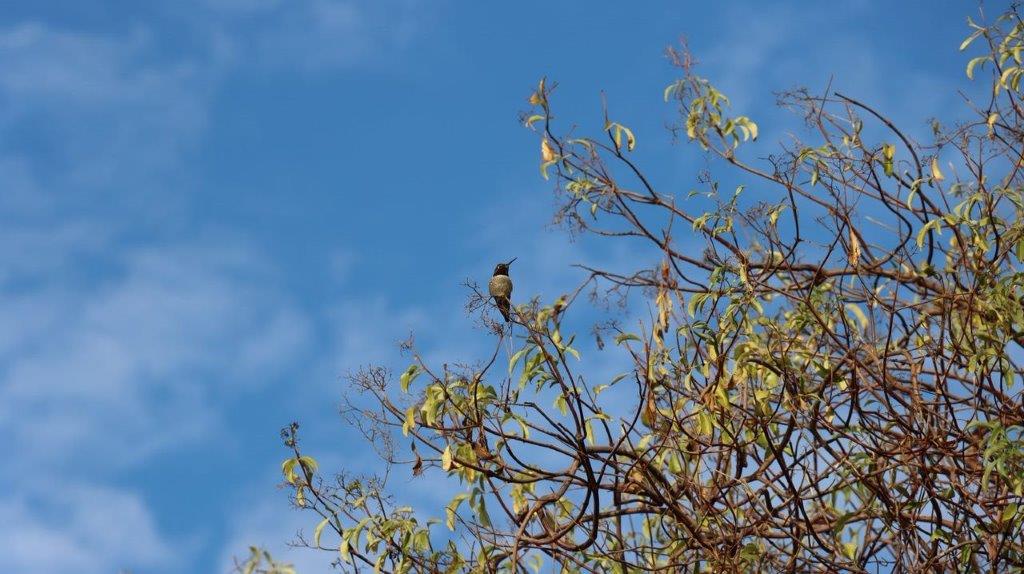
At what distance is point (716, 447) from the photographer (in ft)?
14.6

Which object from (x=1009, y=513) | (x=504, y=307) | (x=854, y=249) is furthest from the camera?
(x=854, y=249)

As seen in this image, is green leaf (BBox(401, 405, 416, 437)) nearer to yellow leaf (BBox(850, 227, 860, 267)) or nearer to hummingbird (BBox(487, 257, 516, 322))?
hummingbird (BBox(487, 257, 516, 322))

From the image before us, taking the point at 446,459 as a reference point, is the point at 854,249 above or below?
above

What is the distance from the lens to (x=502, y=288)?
4699 millimetres

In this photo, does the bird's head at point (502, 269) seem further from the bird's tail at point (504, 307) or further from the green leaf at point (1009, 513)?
the green leaf at point (1009, 513)

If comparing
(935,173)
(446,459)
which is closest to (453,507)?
(446,459)

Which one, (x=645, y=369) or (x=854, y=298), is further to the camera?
(x=854, y=298)

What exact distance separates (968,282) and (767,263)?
75cm

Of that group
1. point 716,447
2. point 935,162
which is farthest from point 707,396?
Answer: point 935,162

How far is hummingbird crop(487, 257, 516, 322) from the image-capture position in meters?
4.37

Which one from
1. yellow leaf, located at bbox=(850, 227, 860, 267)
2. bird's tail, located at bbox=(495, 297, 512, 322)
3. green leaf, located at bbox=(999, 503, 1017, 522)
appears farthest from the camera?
yellow leaf, located at bbox=(850, 227, 860, 267)

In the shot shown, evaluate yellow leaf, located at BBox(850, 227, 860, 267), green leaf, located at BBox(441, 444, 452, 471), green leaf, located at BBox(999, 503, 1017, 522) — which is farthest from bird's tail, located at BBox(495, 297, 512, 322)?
green leaf, located at BBox(999, 503, 1017, 522)

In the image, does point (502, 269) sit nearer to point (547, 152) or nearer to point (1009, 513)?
point (547, 152)

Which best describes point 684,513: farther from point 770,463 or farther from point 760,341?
point 760,341
